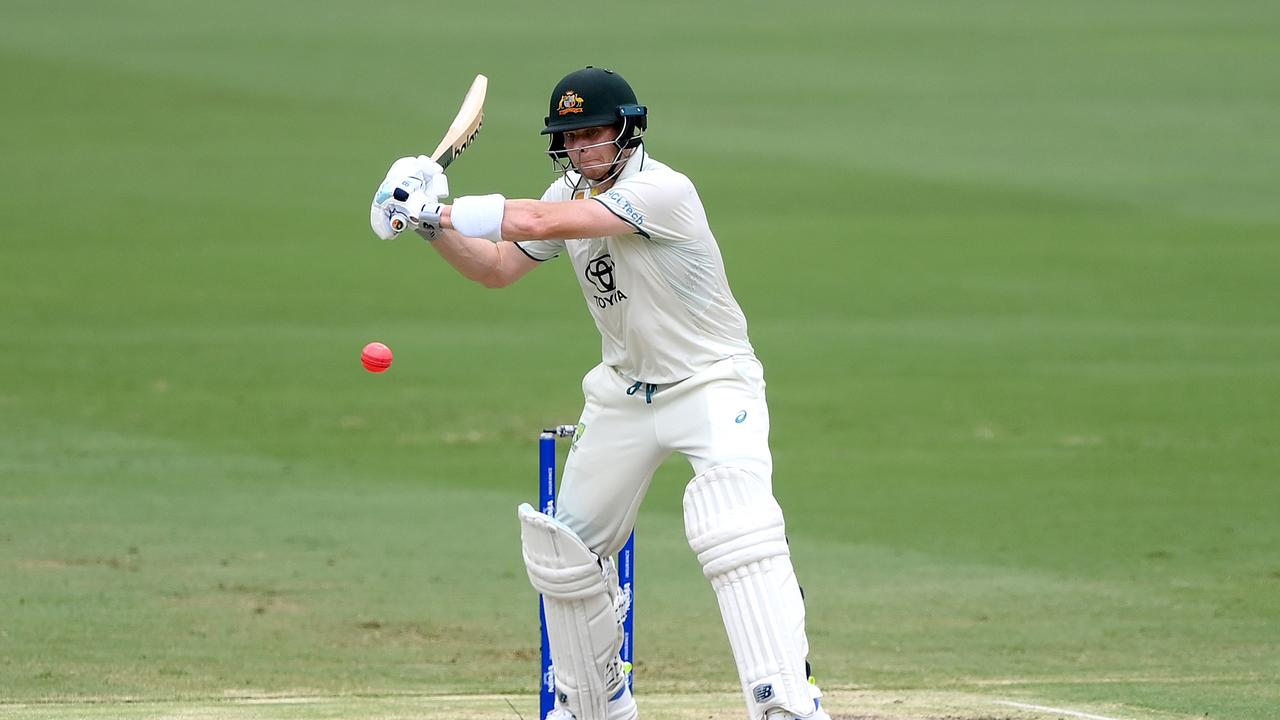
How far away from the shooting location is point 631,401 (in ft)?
→ 19.2

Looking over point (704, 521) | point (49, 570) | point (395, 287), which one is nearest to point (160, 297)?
point (395, 287)

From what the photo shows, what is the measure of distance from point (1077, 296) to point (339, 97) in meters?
15.1

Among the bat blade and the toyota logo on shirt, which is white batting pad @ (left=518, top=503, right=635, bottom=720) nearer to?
the toyota logo on shirt

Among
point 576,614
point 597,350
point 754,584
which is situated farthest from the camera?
point 597,350

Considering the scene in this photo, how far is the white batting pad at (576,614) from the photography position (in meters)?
5.86

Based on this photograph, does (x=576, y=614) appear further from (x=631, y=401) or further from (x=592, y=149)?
(x=592, y=149)

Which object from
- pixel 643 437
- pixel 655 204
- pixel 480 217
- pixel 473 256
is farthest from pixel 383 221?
pixel 643 437

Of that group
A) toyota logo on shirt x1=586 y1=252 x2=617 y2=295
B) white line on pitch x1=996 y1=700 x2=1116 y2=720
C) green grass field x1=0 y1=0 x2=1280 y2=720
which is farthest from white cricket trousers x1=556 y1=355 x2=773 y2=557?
white line on pitch x1=996 y1=700 x2=1116 y2=720

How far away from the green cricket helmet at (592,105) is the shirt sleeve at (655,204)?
19 centimetres

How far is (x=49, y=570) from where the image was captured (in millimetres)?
10180

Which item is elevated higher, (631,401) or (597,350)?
(631,401)

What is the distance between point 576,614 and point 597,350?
12.4 meters

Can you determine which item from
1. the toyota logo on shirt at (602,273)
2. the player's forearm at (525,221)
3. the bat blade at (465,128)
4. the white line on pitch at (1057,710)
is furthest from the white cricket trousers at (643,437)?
the white line on pitch at (1057,710)

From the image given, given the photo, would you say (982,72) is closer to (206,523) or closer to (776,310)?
(776,310)
